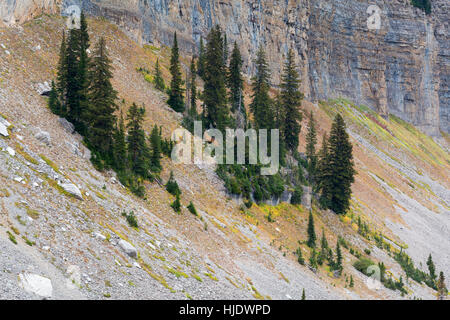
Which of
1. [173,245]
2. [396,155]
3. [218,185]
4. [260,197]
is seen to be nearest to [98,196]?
[173,245]

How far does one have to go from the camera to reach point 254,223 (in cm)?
3766

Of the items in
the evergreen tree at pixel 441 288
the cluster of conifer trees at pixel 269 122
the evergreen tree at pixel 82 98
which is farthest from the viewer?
the cluster of conifer trees at pixel 269 122

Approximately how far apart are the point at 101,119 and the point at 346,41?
9925 cm

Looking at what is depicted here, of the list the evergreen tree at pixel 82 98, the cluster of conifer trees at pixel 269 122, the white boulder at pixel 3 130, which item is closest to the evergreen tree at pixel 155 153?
the evergreen tree at pixel 82 98

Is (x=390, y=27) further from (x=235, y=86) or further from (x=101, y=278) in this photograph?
(x=101, y=278)

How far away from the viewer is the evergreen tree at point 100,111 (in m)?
32.3

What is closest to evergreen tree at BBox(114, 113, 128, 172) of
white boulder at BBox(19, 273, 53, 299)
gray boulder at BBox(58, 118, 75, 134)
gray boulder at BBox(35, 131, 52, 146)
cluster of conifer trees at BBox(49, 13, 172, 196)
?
cluster of conifer trees at BBox(49, 13, 172, 196)

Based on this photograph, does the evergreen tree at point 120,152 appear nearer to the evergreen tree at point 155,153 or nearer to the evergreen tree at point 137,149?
the evergreen tree at point 137,149

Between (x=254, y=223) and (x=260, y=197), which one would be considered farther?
(x=260, y=197)

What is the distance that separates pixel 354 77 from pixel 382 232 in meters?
73.8

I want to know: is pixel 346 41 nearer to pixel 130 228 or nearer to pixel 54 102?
pixel 54 102

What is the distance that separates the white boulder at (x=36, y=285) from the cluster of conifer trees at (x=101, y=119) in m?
13.6

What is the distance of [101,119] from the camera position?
106 ft

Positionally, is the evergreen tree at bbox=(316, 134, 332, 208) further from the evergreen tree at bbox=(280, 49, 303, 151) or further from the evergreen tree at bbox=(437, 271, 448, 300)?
the evergreen tree at bbox=(437, 271, 448, 300)
